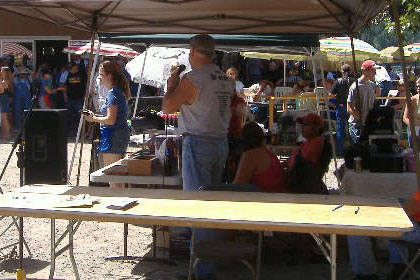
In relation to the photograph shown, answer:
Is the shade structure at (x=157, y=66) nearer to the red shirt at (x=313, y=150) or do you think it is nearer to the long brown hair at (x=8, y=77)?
the long brown hair at (x=8, y=77)

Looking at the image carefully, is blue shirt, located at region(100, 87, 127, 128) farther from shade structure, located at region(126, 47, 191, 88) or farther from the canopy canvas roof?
shade structure, located at region(126, 47, 191, 88)

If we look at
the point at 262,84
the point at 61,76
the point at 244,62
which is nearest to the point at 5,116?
the point at 61,76

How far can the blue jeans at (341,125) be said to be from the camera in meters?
12.5

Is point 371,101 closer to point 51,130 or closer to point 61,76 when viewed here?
point 51,130

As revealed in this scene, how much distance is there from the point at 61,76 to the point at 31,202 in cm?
1330

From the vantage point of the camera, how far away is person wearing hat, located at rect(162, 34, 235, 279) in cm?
495

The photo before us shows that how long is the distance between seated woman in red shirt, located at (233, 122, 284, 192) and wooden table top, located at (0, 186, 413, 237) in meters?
0.93

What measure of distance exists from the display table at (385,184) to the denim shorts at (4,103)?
1110 centimetres

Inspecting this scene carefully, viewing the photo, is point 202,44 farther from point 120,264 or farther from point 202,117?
point 120,264

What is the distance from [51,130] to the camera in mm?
6535

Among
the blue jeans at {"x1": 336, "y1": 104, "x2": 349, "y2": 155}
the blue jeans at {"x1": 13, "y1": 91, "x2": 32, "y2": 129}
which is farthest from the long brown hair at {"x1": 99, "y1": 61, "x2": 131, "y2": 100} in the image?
the blue jeans at {"x1": 13, "y1": 91, "x2": 32, "y2": 129}

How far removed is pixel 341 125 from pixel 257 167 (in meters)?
7.59

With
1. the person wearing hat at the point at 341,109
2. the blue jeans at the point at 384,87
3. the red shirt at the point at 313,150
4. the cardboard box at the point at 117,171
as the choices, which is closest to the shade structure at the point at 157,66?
the person wearing hat at the point at 341,109

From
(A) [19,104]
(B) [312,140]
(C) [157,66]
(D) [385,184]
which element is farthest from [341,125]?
(A) [19,104]
